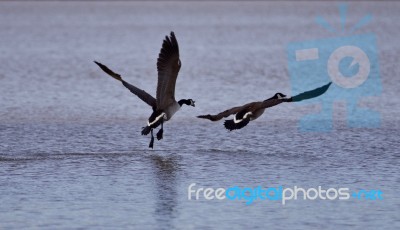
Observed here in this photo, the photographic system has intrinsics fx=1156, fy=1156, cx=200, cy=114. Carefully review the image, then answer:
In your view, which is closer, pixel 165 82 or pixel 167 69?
pixel 167 69

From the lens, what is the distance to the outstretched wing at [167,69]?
1398cm

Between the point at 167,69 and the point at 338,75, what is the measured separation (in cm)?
1209

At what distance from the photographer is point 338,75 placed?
2570cm

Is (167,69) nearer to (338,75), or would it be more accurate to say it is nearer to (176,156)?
(176,156)

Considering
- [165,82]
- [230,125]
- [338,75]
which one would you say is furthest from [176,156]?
[338,75]

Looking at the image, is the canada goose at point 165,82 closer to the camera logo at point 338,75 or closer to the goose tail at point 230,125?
the goose tail at point 230,125

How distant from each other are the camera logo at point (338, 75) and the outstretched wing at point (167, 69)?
297cm

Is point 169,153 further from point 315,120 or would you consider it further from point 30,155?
point 315,120

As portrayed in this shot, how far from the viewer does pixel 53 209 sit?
11.2m

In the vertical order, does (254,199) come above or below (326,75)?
below

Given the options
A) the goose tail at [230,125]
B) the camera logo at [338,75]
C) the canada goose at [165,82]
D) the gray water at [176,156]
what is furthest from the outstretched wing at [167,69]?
the camera logo at [338,75]

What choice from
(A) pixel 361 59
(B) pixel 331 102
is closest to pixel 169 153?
(B) pixel 331 102

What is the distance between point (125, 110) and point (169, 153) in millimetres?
4791

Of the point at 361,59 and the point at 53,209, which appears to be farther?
the point at 361,59
